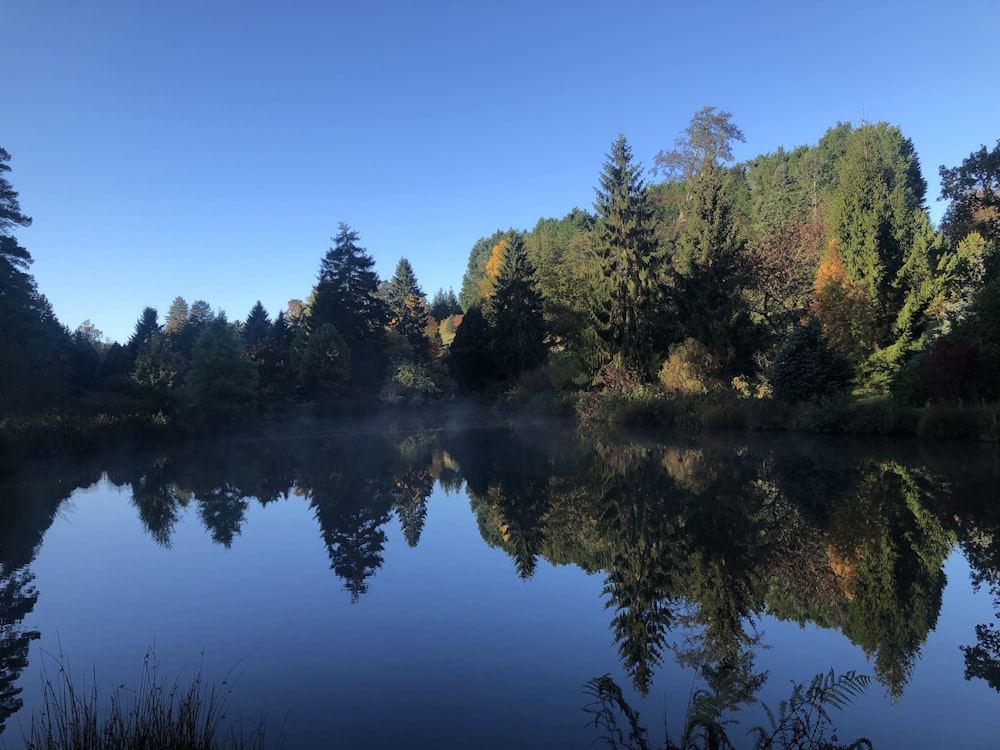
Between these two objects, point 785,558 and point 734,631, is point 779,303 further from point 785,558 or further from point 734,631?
point 734,631

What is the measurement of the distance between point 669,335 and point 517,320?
1387 centimetres

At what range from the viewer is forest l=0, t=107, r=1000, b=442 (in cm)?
2064

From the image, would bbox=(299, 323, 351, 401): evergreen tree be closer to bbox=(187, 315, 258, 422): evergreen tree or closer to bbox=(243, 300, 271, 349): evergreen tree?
bbox=(187, 315, 258, 422): evergreen tree

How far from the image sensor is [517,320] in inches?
1788

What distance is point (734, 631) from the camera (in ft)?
18.6

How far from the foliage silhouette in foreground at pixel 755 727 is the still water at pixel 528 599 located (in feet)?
0.68

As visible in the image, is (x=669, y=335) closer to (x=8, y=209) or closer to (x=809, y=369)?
(x=809, y=369)

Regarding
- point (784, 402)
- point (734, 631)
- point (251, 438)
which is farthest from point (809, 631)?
point (251, 438)

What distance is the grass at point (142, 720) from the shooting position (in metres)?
3.28

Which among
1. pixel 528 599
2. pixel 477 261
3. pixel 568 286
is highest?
pixel 477 261

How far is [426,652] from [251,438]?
27526 millimetres

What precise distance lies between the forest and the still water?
8411 mm

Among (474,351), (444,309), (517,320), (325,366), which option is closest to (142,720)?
(325,366)

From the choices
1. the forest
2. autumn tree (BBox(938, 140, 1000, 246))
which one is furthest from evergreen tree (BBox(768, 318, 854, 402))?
autumn tree (BBox(938, 140, 1000, 246))
